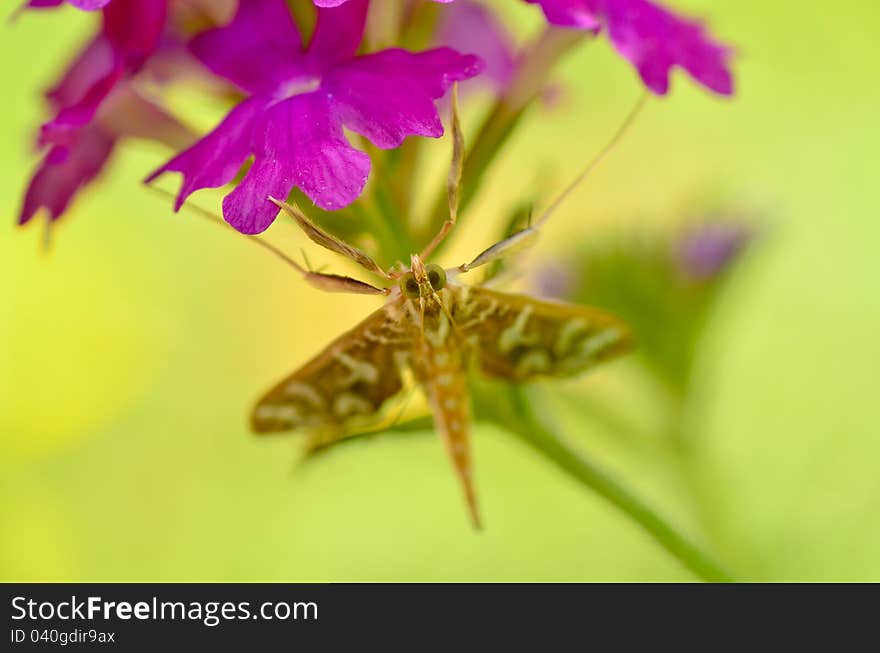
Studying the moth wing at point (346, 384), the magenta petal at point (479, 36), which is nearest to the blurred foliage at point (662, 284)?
the magenta petal at point (479, 36)

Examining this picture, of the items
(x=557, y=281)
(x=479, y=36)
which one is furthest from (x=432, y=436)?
(x=479, y=36)

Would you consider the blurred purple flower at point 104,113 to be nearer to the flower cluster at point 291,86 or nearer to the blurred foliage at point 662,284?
the flower cluster at point 291,86

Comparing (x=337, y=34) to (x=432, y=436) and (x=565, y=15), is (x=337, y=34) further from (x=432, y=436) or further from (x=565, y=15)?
(x=432, y=436)

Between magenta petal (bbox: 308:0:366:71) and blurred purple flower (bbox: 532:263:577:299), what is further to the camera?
blurred purple flower (bbox: 532:263:577:299)

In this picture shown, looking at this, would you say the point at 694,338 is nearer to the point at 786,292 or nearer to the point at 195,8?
the point at 195,8

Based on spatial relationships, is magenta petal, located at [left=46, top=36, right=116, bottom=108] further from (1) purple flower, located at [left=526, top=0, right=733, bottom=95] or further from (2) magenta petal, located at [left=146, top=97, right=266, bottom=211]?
(1) purple flower, located at [left=526, top=0, right=733, bottom=95]

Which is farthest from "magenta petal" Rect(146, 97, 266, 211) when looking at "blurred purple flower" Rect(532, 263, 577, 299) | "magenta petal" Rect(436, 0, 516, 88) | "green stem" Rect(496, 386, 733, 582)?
"blurred purple flower" Rect(532, 263, 577, 299)
